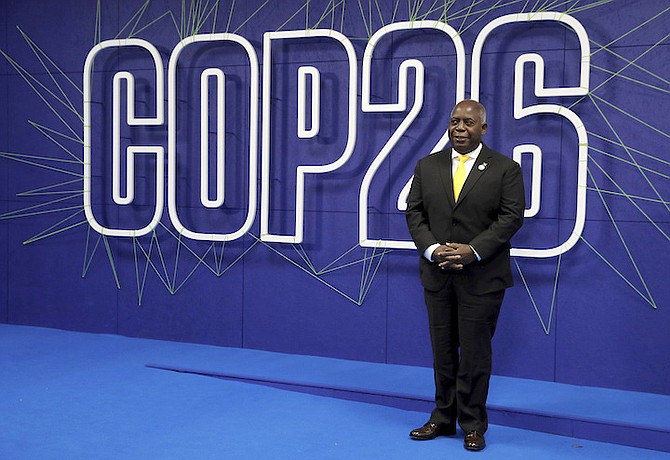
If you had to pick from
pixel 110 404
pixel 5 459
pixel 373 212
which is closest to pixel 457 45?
pixel 373 212

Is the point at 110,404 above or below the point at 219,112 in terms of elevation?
below

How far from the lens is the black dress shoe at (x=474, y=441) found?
3686 millimetres

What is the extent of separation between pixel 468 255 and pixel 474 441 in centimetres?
78

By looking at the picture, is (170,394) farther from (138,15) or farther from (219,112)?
(138,15)

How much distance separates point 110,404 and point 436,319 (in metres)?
1.69

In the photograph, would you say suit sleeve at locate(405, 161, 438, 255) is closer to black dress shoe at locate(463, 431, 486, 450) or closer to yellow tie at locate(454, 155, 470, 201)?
yellow tie at locate(454, 155, 470, 201)

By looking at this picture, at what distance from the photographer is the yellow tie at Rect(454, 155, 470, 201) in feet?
12.4

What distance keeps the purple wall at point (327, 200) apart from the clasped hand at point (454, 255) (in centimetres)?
116

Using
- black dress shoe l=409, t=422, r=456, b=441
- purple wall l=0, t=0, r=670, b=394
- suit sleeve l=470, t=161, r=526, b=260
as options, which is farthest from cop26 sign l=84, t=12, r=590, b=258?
black dress shoe l=409, t=422, r=456, b=441

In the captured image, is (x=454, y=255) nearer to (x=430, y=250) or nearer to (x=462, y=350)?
(x=430, y=250)

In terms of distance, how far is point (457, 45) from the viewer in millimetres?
4770

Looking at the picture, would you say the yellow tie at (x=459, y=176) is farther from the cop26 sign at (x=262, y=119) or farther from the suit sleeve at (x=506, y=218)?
the cop26 sign at (x=262, y=119)

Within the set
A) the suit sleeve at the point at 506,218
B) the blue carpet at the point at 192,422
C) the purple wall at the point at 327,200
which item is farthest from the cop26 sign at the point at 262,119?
the blue carpet at the point at 192,422

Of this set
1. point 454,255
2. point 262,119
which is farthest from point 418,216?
point 262,119
